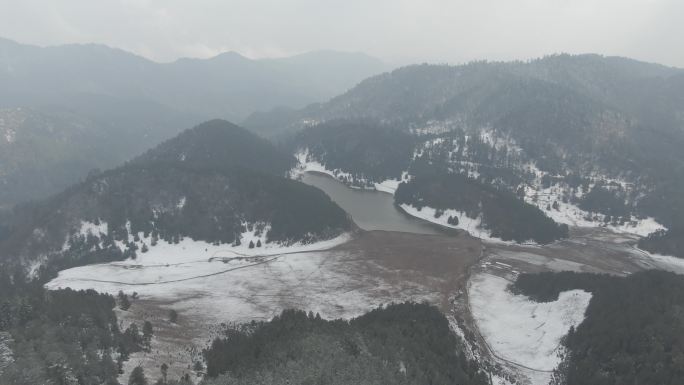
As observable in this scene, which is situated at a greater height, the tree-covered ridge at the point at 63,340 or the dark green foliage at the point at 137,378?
the tree-covered ridge at the point at 63,340

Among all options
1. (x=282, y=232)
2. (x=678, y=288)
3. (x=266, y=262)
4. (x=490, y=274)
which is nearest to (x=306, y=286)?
(x=266, y=262)

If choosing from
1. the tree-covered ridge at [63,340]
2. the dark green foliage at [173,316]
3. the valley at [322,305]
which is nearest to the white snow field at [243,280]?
the valley at [322,305]

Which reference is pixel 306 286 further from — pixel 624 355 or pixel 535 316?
pixel 624 355

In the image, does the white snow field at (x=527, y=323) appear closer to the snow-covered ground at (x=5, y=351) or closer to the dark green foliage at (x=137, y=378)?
the dark green foliage at (x=137, y=378)

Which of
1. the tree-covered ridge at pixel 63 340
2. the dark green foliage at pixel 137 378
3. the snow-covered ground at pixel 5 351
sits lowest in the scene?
the dark green foliage at pixel 137 378

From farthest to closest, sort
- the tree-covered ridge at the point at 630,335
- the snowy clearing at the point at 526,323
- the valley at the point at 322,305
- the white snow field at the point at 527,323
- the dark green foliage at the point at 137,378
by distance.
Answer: the snowy clearing at the point at 526,323, the white snow field at the point at 527,323, the tree-covered ridge at the point at 630,335, the valley at the point at 322,305, the dark green foliage at the point at 137,378
